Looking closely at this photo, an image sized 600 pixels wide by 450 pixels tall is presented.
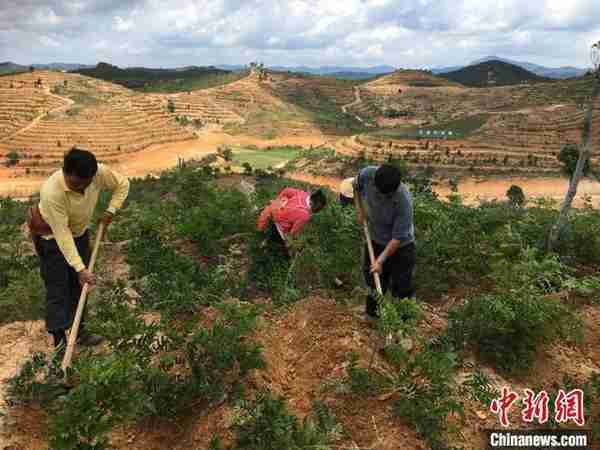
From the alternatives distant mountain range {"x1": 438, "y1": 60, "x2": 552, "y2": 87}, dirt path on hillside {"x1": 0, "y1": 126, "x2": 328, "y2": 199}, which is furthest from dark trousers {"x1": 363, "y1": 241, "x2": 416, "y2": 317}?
distant mountain range {"x1": 438, "y1": 60, "x2": 552, "y2": 87}

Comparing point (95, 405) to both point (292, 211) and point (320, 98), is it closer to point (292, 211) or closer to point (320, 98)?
point (292, 211)

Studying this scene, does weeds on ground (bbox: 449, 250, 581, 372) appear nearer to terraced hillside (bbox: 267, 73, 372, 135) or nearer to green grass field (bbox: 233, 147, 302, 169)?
green grass field (bbox: 233, 147, 302, 169)

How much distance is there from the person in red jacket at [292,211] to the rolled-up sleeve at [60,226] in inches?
78.4

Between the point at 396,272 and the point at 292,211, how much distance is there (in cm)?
128

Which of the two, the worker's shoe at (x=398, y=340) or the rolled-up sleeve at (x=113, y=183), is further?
the rolled-up sleeve at (x=113, y=183)

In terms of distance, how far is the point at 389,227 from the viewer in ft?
11.6

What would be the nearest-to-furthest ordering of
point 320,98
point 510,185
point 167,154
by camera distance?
point 510,185 < point 167,154 < point 320,98

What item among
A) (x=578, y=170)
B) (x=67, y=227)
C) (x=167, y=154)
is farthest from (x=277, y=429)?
(x=167, y=154)

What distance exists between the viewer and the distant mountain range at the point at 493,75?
85.7 m

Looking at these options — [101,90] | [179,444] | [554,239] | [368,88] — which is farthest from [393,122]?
[179,444]

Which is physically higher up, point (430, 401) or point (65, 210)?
point (65, 210)

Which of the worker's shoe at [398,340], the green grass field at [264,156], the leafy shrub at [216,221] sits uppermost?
the leafy shrub at [216,221]

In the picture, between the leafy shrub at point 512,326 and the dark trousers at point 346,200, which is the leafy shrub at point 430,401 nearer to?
the leafy shrub at point 512,326

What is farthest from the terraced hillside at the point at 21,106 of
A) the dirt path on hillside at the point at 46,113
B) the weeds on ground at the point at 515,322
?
the weeds on ground at the point at 515,322
